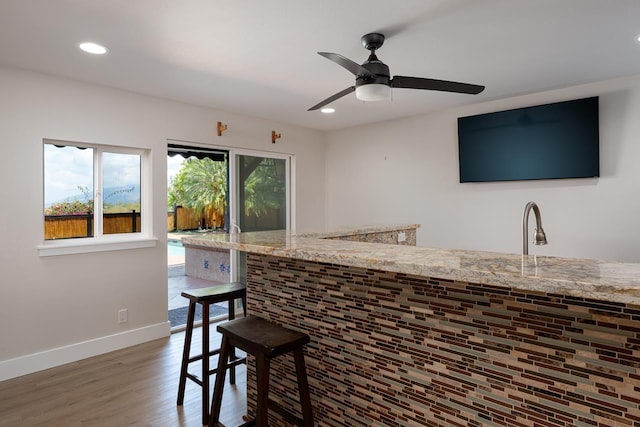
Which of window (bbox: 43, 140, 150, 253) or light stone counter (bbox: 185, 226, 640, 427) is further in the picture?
window (bbox: 43, 140, 150, 253)

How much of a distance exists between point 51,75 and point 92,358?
7.98ft

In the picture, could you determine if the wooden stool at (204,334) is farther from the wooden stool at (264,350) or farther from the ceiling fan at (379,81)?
the ceiling fan at (379,81)

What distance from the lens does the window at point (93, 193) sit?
322 centimetres

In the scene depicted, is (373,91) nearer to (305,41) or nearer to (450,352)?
(305,41)

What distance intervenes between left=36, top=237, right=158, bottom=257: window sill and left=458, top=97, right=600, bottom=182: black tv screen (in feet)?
11.3

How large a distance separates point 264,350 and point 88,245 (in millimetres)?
2496

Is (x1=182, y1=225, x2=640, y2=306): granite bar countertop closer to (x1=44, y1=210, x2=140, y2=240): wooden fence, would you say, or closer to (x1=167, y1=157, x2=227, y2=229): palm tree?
(x1=44, y1=210, x2=140, y2=240): wooden fence

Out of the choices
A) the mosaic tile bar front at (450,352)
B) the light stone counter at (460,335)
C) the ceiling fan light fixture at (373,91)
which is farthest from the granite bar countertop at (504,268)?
the ceiling fan light fixture at (373,91)

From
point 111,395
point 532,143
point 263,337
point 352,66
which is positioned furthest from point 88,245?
point 532,143

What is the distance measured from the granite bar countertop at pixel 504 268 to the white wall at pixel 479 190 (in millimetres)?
2692

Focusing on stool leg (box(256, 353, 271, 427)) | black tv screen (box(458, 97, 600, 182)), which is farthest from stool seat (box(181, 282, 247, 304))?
black tv screen (box(458, 97, 600, 182))

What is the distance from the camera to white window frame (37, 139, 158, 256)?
314 cm

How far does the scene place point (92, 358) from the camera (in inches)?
126

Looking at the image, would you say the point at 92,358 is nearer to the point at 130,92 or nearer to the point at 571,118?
the point at 130,92
